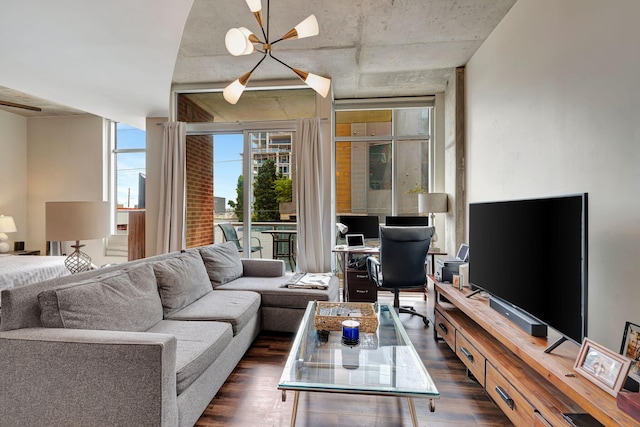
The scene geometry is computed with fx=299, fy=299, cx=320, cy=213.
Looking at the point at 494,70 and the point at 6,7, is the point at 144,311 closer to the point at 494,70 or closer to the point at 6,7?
the point at 6,7

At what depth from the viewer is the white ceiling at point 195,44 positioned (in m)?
2.46

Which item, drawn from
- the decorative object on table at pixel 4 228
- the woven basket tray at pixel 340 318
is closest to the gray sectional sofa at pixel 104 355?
the woven basket tray at pixel 340 318

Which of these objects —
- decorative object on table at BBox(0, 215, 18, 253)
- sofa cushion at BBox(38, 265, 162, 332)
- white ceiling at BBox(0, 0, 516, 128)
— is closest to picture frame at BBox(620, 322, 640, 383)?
sofa cushion at BBox(38, 265, 162, 332)

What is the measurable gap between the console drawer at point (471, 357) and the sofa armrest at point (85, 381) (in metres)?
1.72

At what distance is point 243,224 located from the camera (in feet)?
14.7

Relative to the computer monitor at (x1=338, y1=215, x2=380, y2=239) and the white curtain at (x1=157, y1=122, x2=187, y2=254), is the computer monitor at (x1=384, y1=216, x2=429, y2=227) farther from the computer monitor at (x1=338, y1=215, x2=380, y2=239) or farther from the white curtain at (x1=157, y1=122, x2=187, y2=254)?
the white curtain at (x1=157, y1=122, x2=187, y2=254)

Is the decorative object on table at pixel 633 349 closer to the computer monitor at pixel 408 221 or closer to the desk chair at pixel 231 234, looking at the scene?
the computer monitor at pixel 408 221

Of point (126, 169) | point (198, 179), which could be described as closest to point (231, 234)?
point (198, 179)

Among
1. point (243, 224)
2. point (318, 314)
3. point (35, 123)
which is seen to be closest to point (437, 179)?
point (243, 224)

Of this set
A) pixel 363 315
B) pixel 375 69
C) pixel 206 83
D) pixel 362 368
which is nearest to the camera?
pixel 362 368

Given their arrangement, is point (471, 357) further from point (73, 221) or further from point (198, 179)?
point (198, 179)

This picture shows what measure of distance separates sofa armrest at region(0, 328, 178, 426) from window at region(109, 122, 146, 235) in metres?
4.66

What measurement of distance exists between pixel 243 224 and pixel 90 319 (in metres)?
2.97

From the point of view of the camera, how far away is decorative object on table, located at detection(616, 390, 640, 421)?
955mm
